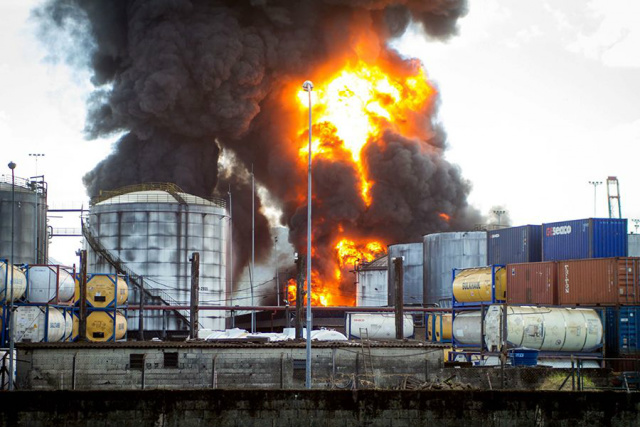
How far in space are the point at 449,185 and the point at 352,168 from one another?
10811 mm

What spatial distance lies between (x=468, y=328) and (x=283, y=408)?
25.1 m

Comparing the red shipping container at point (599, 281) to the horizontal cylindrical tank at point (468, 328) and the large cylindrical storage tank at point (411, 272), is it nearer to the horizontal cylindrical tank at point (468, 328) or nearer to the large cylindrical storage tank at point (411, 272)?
the horizontal cylindrical tank at point (468, 328)

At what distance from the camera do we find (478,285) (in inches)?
2032

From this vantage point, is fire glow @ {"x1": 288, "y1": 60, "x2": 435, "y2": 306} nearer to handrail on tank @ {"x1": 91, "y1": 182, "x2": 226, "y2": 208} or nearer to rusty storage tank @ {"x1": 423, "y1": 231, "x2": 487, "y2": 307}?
rusty storage tank @ {"x1": 423, "y1": 231, "x2": 487, "y2": 307}

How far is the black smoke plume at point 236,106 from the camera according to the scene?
93938 mm

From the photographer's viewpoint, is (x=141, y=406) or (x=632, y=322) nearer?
(x=141, y=406)

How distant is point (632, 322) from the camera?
1741 inches

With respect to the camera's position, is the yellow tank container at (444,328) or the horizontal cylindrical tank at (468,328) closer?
the horizontal cylindrical tank at (468,328)

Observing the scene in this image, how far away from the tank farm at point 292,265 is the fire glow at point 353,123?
0.85 ft

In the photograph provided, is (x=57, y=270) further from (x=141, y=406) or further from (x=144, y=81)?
(x=144, y=81)

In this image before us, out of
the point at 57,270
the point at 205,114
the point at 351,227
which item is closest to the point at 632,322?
the point at 57,270

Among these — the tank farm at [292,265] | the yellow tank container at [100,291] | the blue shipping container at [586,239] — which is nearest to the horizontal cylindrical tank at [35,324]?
the tank farm at [292,265]

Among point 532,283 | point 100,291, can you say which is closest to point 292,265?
point 100,291

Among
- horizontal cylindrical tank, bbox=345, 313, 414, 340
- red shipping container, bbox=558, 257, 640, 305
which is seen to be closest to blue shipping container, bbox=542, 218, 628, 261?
red shipping container, bbox=558, 257, 640, 305
